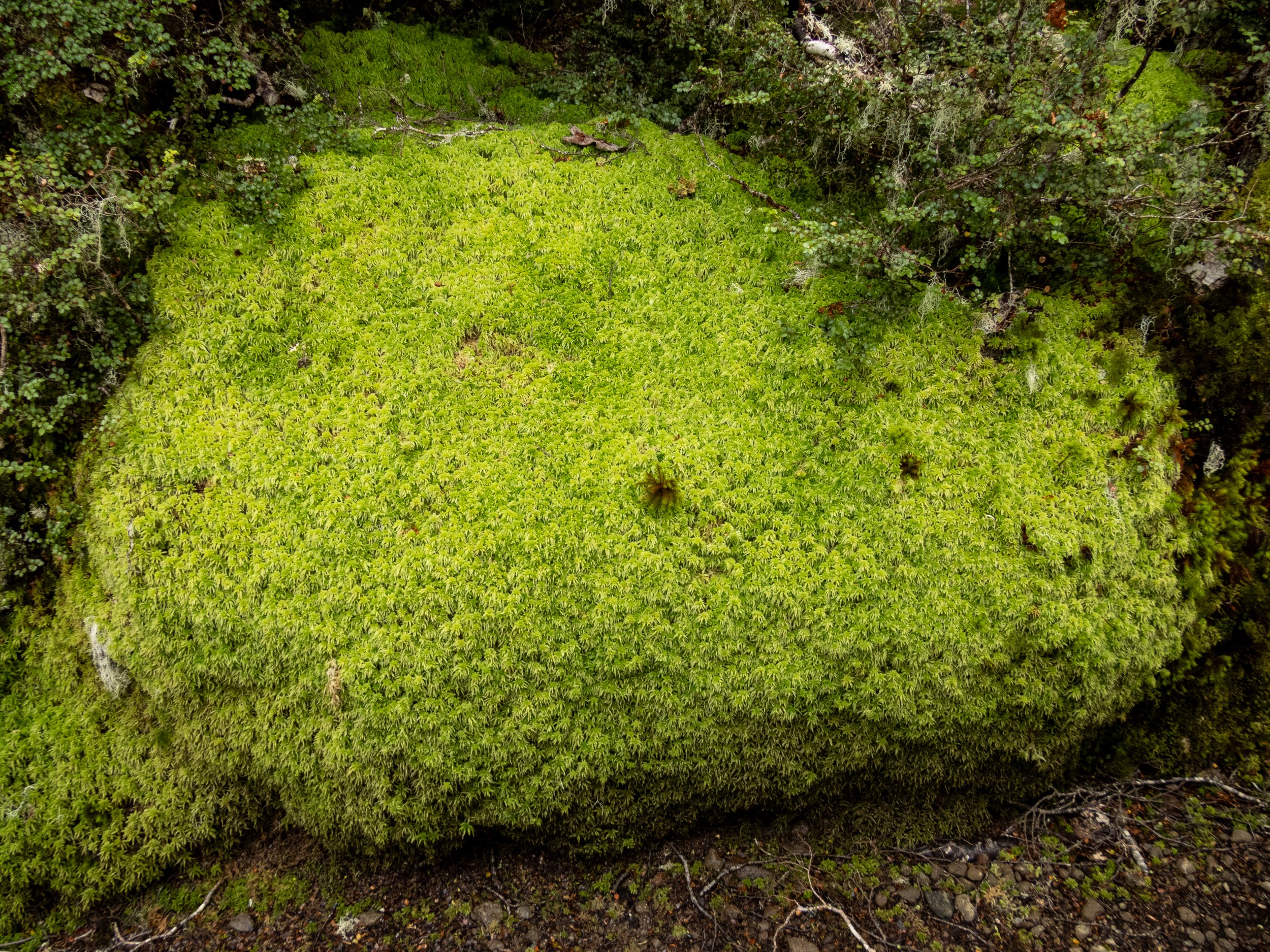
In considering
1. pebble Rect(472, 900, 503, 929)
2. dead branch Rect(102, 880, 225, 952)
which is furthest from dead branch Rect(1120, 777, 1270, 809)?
dead branch Rect(102, 880, 225, 952)

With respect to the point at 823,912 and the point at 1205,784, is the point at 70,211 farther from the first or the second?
the point at 1205,784

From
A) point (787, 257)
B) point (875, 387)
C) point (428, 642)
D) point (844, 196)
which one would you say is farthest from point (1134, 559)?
point (428, 642)

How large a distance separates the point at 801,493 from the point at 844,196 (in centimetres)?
316

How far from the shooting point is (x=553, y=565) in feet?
12.9

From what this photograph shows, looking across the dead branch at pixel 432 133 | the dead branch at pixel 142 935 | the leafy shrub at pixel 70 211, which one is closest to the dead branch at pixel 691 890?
the dead branch at pixel 142 935

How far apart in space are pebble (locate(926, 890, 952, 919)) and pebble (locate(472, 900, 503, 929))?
2.10m

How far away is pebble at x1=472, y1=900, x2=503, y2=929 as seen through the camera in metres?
3.83

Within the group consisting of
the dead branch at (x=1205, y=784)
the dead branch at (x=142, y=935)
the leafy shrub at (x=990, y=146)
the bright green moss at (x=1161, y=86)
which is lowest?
the dead branch at (x=142, y=935)

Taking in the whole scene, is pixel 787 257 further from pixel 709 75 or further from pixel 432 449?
pixel 432 449

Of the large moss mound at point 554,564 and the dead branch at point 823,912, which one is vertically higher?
the large moss mound at point 554,564

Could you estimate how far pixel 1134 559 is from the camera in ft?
13.6

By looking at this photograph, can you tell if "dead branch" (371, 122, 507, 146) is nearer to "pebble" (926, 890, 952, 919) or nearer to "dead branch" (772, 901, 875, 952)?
"dead branch" (772, 901, 875, 952)

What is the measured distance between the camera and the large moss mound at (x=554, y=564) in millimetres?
3838

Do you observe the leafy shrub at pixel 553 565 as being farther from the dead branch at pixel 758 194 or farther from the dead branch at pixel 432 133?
the dead branch at pixel 432 133
